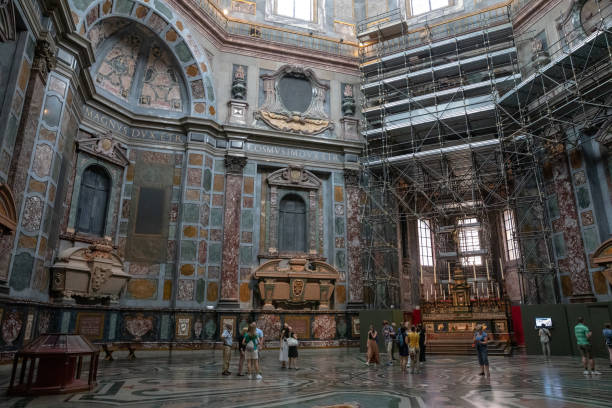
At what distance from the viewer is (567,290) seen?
15.8 metres

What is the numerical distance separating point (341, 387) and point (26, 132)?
32.1 ft

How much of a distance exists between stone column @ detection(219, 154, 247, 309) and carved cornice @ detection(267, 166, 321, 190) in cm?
154

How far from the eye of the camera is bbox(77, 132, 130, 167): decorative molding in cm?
1571

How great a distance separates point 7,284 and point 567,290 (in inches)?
688

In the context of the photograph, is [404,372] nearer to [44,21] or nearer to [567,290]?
[567,290]

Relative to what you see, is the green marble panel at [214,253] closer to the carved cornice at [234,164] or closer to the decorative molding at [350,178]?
the carved cornice at [234,164]

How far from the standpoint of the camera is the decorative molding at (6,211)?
28.3 feet

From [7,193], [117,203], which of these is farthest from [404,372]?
[117,203]

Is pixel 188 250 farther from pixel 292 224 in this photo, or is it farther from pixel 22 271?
pixel 22 271

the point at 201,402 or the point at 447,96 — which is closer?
the point at 201,402

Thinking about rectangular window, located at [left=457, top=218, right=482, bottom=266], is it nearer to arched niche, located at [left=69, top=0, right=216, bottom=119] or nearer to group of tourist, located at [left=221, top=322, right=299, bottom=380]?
arched niche, located at [left=69, top=0, right=216, bottom=119]

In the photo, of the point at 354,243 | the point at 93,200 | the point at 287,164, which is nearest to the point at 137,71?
the point at 93,200

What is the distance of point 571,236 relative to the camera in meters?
15.8

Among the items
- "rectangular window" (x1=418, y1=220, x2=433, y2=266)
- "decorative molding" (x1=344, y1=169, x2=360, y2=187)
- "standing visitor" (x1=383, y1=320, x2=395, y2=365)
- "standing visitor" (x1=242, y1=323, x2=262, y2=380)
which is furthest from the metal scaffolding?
"standing visitor" (x1=242, y1=323, x2=262, y2=380)
